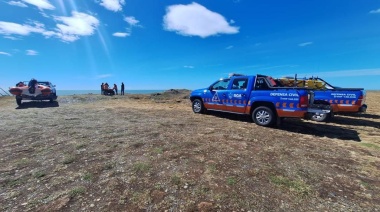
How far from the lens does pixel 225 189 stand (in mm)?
3383

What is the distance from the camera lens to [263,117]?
842 cm

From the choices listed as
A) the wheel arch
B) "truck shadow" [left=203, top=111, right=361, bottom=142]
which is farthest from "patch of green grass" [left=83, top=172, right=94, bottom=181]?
"truck shadow" [left=203, top=111, right=361, bottom=142]

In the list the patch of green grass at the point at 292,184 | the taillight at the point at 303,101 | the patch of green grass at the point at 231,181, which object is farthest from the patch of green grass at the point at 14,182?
the taillight at the point at 303,101

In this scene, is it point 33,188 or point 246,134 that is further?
point 246,134

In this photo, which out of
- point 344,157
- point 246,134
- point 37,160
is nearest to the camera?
point 37,160

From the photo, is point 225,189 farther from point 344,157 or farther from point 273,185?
point 344,157

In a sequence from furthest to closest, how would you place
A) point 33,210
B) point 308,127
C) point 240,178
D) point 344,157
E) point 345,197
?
point 308,127, point 344,157, point 240,178, point 345,197, point 33,210

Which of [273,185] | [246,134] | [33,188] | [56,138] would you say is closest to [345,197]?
[273,185]

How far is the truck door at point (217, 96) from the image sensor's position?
10.1 m

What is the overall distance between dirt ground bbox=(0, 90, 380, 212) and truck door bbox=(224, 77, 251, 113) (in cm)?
230

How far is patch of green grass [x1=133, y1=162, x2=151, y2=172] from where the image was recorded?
13.2 ft

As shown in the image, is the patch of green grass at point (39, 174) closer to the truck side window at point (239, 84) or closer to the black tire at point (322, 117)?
the truck side window at point (239, 84)

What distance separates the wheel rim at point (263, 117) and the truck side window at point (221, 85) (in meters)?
2.22

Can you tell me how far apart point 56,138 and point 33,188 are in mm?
3073
